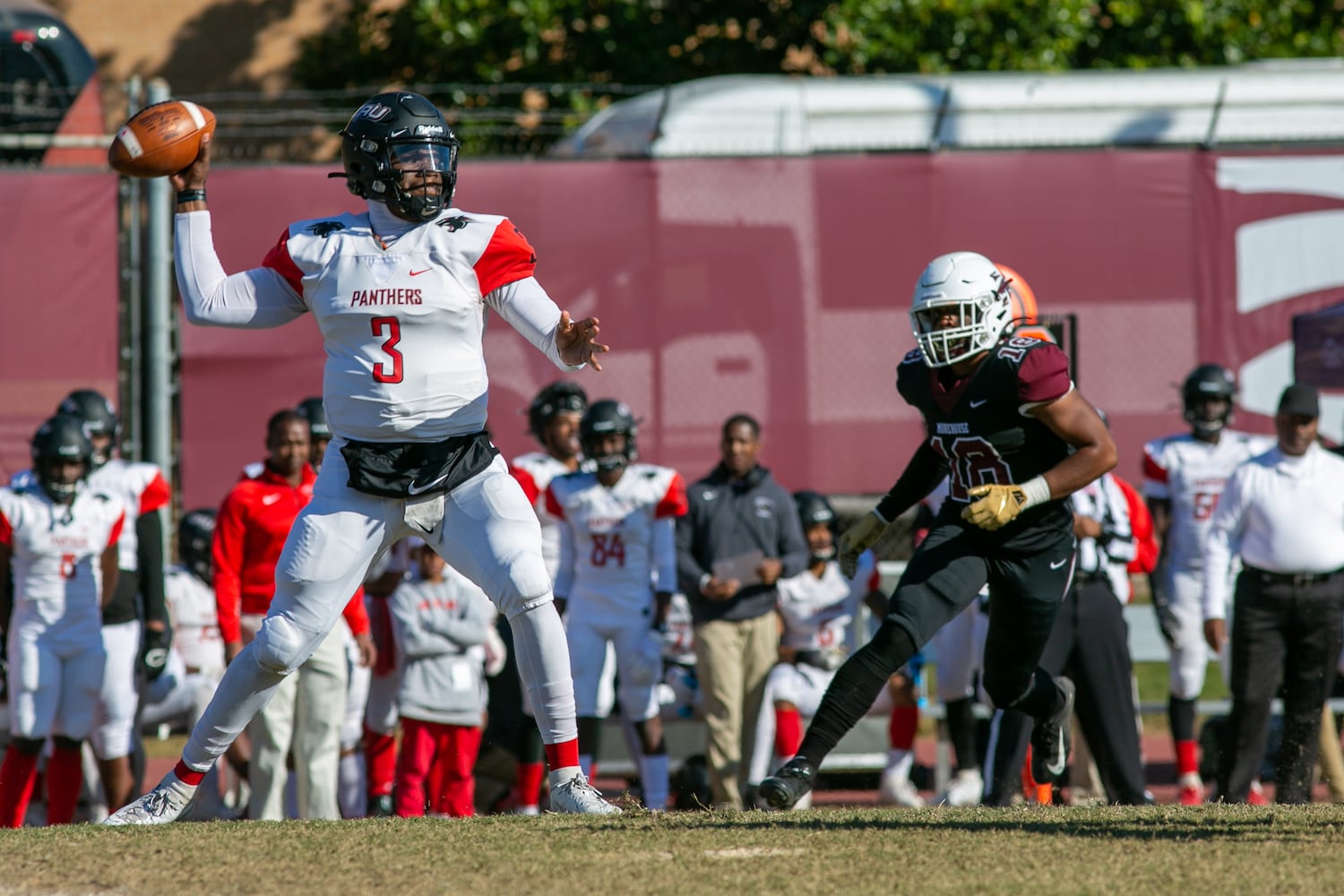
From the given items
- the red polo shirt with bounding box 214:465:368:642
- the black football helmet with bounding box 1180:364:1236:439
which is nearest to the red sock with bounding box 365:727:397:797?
the red polo shirt with bounding box 214:465:368:642

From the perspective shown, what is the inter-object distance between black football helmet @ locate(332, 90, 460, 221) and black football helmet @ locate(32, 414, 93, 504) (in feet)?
10.9

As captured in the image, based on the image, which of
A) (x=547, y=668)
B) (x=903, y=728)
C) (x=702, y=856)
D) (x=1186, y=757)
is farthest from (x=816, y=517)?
(x=702, y=856)

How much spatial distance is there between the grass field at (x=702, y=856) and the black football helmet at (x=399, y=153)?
74.9 inches

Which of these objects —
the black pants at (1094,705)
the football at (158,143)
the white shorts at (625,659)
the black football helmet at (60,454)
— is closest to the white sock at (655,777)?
the white shorts at (625,659)

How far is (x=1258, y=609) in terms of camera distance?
26.1 feet

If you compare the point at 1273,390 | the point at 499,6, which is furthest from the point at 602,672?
the point at 499,6

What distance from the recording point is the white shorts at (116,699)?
7.96m

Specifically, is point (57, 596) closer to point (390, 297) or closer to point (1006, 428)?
point (390, 297)

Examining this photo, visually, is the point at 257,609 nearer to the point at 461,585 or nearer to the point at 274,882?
the point at 461,585

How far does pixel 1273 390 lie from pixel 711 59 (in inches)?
292

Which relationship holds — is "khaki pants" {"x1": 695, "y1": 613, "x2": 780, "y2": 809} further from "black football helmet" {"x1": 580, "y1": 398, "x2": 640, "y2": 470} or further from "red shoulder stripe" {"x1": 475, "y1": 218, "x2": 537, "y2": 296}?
"red shoulder stripe" {"x1": 475, "y1": 218, "x2": 537, "y2": 296}

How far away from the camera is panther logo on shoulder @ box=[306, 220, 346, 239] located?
507 cm

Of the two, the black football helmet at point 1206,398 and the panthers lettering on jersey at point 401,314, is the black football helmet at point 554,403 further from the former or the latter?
the panthers lettering on jersey at point 401,314

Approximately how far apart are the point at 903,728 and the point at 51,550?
14.4 feet
